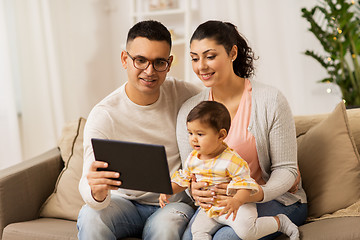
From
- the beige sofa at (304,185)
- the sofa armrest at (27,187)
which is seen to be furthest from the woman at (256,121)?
A: the sofa armrest at (27,187)

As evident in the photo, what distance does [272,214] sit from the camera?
1.83 meters

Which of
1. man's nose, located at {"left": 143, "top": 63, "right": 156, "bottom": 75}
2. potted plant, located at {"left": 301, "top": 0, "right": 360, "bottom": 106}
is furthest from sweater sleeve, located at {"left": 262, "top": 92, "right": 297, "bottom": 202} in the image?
potted plant, located at {"left": 301, "top": 0, "right": 360, "bottom": 106}

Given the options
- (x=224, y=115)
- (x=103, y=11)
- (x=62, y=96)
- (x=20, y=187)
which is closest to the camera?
(x=224, y=115)

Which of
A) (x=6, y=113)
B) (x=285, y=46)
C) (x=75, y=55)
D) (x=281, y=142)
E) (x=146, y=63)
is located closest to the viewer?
(x=281, y=142)

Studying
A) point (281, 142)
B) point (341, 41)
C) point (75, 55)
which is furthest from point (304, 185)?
point (75, 55)

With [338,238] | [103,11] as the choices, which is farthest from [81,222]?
[103,11]

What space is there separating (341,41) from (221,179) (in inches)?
78.9

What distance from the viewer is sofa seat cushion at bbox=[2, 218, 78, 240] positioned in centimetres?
213

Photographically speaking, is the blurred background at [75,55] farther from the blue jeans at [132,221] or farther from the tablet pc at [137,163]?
the tablet pc at [137,163]

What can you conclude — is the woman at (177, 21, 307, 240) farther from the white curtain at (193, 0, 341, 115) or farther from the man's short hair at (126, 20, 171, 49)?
the white curtain at (193, 0, 341, 115)

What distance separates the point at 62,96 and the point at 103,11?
94cm

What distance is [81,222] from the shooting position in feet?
6.21

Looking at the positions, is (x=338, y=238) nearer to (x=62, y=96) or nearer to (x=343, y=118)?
(x=343, y=118)

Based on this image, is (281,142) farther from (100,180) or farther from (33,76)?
(33,76)
